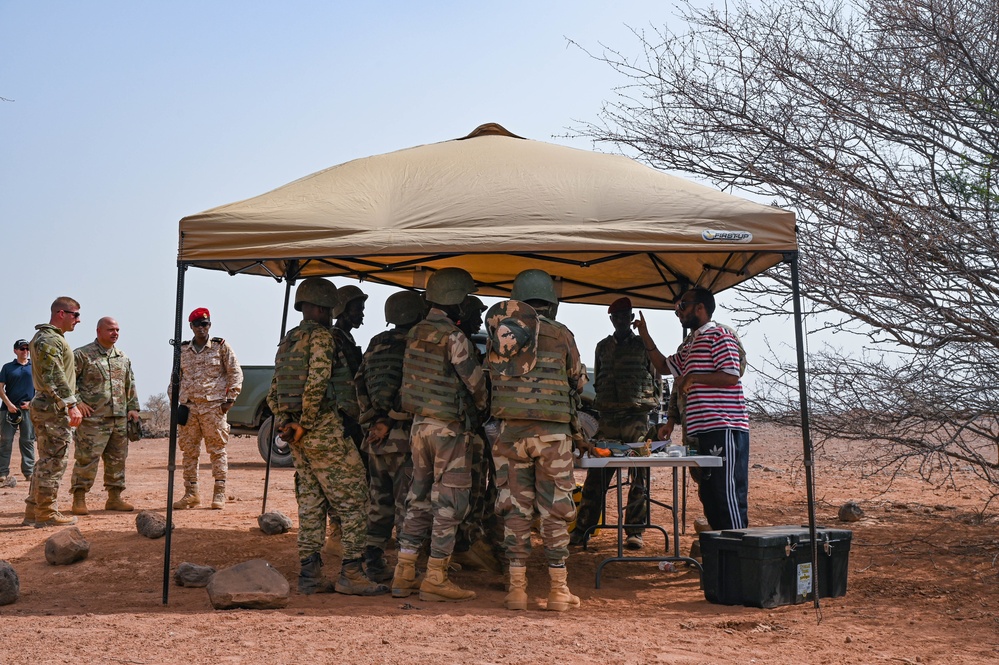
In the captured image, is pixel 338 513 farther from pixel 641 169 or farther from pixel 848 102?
pixel 848 102

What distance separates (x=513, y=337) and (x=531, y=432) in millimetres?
560

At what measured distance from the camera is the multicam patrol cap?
5875 millimetres

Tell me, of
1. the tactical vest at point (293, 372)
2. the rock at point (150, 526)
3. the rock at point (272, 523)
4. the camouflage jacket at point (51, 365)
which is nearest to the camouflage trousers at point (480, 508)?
the tactical vest at point (293, 372)

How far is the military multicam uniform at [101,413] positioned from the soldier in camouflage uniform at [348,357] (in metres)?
3.72

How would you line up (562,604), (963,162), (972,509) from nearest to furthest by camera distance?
1. (562,604)
2. (963,162)
3. (972,509)

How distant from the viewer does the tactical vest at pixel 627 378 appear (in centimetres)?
819

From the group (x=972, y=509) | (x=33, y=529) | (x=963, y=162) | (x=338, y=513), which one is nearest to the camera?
(x=338, y=513)

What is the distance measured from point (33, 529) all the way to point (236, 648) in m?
4.98

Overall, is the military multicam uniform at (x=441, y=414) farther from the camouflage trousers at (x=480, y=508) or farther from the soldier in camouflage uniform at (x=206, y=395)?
the soldier in camouflage uniform at (x=206, y=395)

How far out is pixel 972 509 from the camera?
33.0ft

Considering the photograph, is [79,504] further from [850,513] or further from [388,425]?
[850,513]

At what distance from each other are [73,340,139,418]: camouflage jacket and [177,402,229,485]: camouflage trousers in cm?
65

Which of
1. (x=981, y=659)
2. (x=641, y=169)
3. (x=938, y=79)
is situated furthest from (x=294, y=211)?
(x=938, y=79)

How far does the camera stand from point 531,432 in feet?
19.4
